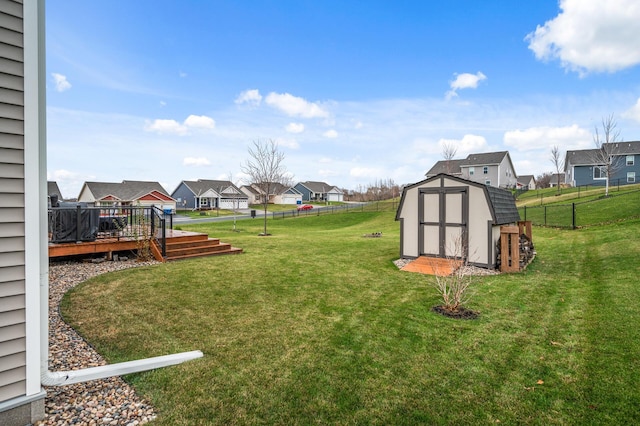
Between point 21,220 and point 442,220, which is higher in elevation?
point 21,220

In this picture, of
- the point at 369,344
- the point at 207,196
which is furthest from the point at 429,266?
the point at 207,196

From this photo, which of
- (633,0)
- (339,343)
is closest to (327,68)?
(633,0)

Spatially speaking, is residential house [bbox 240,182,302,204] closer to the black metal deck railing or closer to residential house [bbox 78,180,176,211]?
residential house [bbox 78,180,176,211]

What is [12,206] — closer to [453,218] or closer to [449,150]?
[453,218]

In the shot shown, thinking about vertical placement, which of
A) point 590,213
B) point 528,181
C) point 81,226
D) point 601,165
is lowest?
point 81,226

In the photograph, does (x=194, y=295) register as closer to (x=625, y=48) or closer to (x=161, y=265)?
(x=161, y=265)

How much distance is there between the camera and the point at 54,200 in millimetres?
9344

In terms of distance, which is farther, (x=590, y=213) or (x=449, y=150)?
(x=449, y=150)

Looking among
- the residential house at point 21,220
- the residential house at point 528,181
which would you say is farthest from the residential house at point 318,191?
the residential house at point 21,220

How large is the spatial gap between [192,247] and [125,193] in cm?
4167

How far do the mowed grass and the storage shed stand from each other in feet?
4.59

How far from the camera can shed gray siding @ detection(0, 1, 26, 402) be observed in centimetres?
231

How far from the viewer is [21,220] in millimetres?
2391

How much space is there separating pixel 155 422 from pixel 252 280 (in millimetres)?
4688
